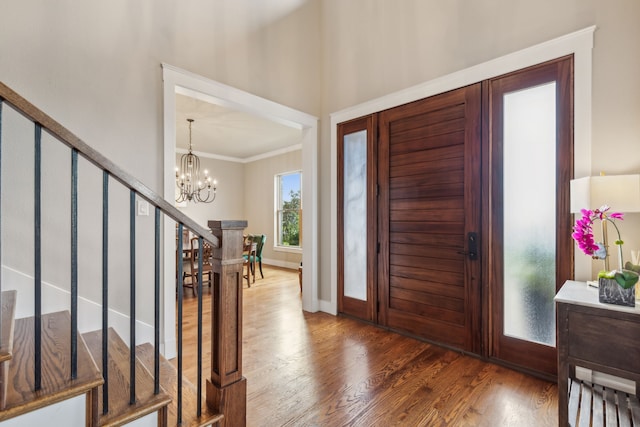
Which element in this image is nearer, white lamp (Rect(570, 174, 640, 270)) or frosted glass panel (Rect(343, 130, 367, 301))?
Result: white lamp (Rect(570, 174, 640, 270))

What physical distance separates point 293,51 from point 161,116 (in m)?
1.81

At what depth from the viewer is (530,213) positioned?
2.37 meters

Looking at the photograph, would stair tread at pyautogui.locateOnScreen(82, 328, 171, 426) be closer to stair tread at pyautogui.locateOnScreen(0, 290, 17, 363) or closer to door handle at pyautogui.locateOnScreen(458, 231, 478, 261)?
stair tread at pyautogui.locateOnScreen(0, 290, 17, 363)

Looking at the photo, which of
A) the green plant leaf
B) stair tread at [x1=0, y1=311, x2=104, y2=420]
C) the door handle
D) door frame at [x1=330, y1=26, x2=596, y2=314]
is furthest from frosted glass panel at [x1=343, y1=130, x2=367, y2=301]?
stair tread at [x1=0, y1=311, x2=104, y2=420]

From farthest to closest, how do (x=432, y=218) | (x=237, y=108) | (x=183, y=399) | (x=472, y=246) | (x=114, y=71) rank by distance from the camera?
(x=237, y=108) < (x=432, y=218) < (x=472, y=246) < (x=114, y=71) < (x=183, y=399)

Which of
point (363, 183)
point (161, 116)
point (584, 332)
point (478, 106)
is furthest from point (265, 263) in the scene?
point (584, 332)

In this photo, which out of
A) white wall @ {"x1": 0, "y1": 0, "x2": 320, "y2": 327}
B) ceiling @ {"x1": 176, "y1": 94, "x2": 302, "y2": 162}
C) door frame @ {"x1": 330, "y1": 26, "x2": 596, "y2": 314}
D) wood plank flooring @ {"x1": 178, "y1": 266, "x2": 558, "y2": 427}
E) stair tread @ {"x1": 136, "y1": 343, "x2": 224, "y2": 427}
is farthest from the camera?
ceiling @ {"x1": 176, "y1": 94, "x2": 302, "y2": 162}

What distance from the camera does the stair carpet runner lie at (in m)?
1.13

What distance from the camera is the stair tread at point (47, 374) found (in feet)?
3.64

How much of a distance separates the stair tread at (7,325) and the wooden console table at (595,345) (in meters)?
2.50

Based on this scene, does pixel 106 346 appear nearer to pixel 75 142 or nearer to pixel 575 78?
pixel 75 142

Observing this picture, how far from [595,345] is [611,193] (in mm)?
836

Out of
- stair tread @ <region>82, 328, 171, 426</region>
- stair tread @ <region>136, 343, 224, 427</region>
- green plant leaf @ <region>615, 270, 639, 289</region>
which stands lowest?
stair tread @ <region>136, 343, 224, 427</region>

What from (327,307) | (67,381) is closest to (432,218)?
(327,307)
